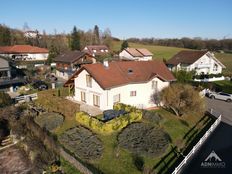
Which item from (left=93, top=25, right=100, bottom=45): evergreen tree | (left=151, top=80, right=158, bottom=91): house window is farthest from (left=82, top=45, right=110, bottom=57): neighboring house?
(left=151, top=80, right=158, bottom=91): house window

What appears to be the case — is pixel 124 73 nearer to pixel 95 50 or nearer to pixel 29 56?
pixel 29 56

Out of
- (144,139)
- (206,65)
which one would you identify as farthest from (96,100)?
(206,65)

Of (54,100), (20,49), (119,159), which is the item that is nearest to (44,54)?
(20,49)

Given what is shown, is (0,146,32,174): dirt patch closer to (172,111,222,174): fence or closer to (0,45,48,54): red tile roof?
(172,111,222,174): fence

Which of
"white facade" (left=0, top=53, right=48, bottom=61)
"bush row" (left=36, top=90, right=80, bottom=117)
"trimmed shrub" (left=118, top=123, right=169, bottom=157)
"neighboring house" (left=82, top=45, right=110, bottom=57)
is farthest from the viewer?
"neighboring house" (left=82, top=45, right=110, bottom=57)

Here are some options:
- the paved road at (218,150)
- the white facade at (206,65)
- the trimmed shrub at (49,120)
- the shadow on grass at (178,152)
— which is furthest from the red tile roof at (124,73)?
the white facade at (206,65)

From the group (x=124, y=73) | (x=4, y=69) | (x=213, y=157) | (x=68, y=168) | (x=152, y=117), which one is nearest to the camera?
(x=68, y=168)

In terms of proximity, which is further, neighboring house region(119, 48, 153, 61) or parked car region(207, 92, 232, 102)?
neighboring house region(119, 48, 153, 61)
